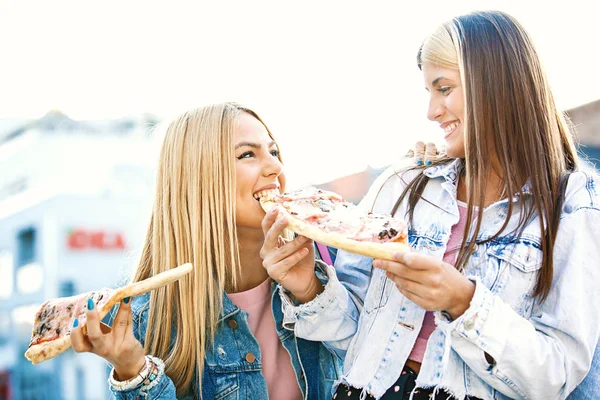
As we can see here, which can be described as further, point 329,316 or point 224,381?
point 224,381

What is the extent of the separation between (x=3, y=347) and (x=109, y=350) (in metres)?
21.4

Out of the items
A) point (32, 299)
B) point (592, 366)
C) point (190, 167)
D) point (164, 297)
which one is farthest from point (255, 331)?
point (32, 299)

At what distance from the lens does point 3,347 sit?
21.4 metres

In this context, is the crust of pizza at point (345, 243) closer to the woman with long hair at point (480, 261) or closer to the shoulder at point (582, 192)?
the woman with long hair at point (480, 261)

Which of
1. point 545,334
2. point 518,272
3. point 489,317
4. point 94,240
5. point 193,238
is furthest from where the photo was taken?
point 94,240

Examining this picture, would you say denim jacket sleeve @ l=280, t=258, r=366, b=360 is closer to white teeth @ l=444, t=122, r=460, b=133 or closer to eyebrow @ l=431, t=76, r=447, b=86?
white teeth @ l=444, t=122, r=460, b=133

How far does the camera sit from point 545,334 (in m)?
2.53

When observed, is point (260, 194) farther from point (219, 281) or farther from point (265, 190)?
point (219, 281)

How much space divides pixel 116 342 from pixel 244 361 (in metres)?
0.87

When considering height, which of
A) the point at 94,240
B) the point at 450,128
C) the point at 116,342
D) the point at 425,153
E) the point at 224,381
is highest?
the point at 450,128

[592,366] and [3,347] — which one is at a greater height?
[592,366]

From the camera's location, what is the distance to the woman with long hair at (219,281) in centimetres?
340

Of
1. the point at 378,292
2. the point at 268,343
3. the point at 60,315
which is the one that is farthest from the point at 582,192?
the point at 60,315

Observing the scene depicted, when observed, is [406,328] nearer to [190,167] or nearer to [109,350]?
[109,350]
